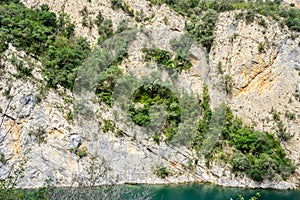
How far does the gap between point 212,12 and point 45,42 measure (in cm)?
1594

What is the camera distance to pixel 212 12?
36219 mm

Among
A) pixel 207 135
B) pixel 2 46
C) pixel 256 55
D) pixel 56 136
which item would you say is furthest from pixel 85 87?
pixel 256 55

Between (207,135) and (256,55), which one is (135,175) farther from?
(256,55)

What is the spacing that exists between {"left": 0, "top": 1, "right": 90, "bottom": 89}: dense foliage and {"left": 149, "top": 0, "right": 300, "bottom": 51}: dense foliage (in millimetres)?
10481

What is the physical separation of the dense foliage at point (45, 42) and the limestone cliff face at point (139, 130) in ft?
2.96

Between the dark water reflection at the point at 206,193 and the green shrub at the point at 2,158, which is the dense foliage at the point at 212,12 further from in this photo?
the green shrub at the point at 2,158

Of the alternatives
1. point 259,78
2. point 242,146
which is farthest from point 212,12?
point 242,146

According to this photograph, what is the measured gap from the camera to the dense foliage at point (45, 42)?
2880 centimetres

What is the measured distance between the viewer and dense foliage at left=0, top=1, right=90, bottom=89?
28797 mm

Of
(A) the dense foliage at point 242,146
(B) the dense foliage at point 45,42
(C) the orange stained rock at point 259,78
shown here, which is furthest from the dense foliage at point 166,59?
(B) the dense foliage at point 45,42

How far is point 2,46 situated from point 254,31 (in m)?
21.7

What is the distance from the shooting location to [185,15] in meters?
37.5

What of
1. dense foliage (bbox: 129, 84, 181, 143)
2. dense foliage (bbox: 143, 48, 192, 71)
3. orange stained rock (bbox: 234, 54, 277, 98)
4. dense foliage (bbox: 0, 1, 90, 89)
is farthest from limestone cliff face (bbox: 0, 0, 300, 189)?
dense foliage (bbox: 129, 84, 181, 143)

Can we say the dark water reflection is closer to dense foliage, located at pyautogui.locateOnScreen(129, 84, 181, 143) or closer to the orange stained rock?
dense foliage, located at pyautogui.locateOnScreen(129, 84, 181, 143)
